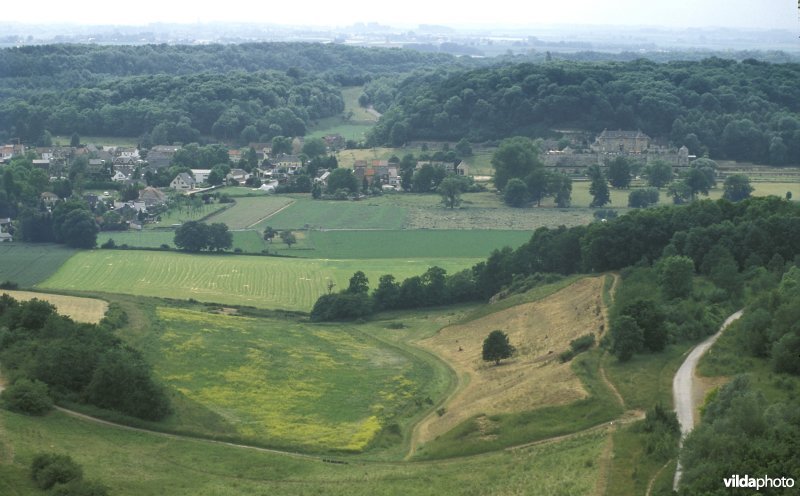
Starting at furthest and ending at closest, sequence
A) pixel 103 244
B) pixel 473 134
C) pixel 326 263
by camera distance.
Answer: pixel 473 134 < pixel 103 244 < pixel 326 263

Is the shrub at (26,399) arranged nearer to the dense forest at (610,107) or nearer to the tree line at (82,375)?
the tree line at (82,375)

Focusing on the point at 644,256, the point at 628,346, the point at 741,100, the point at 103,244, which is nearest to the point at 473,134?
the point at 741,100

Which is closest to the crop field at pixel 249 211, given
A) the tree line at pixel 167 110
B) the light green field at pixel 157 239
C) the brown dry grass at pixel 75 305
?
the light green field at pixel 157 239

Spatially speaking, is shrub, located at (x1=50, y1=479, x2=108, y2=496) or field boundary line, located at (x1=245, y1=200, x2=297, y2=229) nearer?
shrub, located at (x1=50, y1=479, x2=108, y2=496)

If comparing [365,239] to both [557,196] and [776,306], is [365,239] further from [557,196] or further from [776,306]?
[776,306]

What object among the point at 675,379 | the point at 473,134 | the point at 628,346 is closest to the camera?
the point at 675,379

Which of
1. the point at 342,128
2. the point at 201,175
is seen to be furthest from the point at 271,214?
the point at 342,128

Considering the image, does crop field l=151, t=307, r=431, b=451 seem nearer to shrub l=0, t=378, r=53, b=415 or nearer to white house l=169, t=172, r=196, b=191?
shrub l=0, t=378, r=53, b=415

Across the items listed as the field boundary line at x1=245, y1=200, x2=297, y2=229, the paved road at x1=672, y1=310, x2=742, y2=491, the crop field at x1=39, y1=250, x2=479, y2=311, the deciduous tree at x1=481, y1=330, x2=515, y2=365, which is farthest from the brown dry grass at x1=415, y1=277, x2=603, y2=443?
the field boundary line at x1=245, y1=200, x2=297, y2=229
